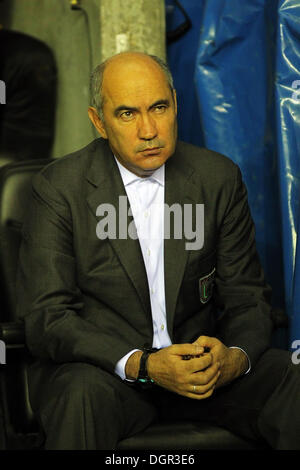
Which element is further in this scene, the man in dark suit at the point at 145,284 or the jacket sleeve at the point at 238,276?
the jacket sleeve at the point at 238,276

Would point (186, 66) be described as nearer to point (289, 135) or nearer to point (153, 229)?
point (289, 135)

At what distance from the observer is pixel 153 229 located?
2.01 meters

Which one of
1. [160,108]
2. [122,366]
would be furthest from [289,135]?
[122,366]

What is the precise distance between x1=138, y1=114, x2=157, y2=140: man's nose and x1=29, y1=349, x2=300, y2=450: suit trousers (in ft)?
2.02

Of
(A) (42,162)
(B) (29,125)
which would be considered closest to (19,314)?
(A) (42,162)

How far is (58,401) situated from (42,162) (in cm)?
83

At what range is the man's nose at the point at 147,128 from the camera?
1896 millimetres

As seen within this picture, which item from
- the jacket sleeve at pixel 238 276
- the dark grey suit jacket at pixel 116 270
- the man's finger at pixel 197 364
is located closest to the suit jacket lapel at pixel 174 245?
the dark grey suit jacket at pixel 116 270

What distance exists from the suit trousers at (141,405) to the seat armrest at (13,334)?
0.09 meters

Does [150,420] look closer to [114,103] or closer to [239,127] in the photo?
[114,103]

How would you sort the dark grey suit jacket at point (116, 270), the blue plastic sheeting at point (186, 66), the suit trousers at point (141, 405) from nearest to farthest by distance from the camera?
the suit trousers at point (141, 405), the dark grey suit jacket at point (116, 270), the blue plastic sheeting at point (186, 66)

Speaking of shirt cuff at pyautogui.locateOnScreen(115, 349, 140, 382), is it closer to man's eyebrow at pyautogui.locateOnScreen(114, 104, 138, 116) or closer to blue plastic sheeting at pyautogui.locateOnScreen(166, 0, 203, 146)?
man's eyebrow at pyautogui.locateOnScreen(114, 104, 138, 116)

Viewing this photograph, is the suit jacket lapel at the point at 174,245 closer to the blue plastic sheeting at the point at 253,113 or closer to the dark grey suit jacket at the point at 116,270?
the dark grey suit jacket at the point at 116,270

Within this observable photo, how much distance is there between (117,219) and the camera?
1947mm
